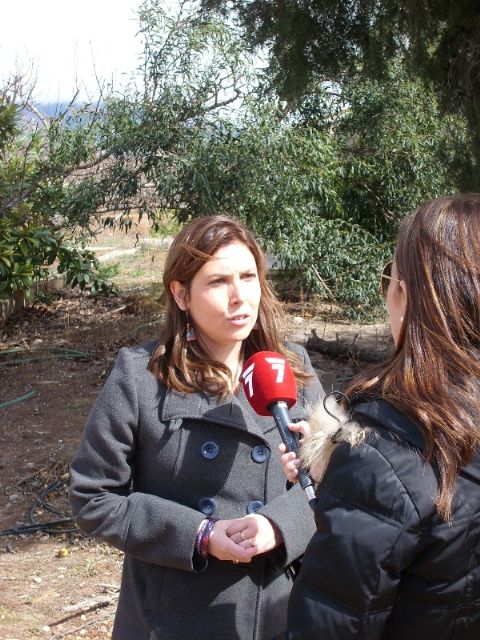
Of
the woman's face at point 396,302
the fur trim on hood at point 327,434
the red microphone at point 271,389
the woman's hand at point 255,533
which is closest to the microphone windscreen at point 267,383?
the red microphone at point 271,389

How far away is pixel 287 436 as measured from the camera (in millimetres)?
2066

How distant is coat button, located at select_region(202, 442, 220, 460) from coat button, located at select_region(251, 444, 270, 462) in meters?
0.10

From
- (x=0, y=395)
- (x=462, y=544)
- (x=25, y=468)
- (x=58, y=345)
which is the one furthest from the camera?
(x=58, y=345)

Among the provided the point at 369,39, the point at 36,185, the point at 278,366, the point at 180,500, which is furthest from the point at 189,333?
the point at 36,185

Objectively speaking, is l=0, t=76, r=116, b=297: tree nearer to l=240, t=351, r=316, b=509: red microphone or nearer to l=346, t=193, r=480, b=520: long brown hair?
l=240, t=351, r=316, b=509: red microphone

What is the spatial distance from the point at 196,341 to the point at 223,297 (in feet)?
0.53

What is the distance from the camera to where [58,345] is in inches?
397

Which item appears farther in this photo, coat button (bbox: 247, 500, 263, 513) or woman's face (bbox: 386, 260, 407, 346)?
coat button (bbox: 247, 500, 263, 513)

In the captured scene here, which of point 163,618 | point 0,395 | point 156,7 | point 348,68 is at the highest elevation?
point 156,7

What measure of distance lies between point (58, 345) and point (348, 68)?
15.1 feet

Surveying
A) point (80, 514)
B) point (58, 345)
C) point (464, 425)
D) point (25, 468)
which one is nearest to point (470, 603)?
point (464, 425)

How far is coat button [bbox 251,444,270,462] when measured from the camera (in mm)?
2338

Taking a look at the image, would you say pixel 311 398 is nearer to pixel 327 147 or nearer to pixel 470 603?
pixel 470 603

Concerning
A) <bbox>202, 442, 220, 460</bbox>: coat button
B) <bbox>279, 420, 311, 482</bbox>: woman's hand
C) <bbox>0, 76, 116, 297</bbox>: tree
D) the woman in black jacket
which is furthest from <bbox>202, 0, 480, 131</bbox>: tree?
the woman in black jacket
